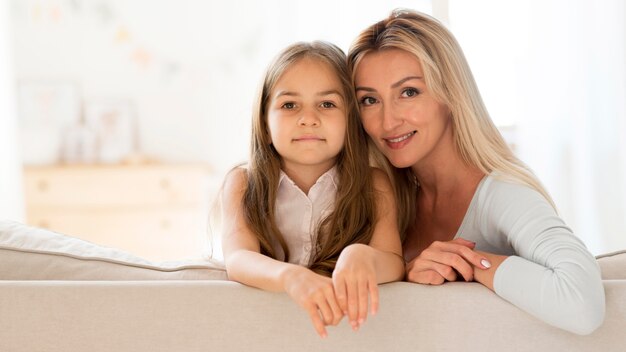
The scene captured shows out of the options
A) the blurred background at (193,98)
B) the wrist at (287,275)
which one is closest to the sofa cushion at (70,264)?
the wrist at (287,275)

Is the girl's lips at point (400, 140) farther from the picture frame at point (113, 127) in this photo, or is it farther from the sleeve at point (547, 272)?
the picture frame at point (113, 127)

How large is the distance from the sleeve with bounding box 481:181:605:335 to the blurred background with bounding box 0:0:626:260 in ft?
7.82

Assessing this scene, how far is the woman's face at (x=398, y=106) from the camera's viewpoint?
5.95 ft

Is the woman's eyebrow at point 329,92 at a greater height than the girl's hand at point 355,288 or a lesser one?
greater

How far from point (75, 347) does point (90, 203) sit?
12.0 feet

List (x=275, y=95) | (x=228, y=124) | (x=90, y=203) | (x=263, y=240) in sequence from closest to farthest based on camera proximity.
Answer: (x=263, y=240) → (x=275, y=95) → (x=90, y=203) → (x=228, y=124)

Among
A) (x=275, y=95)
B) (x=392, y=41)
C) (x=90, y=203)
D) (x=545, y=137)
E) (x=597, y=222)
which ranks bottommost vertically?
(x=90, y=203)

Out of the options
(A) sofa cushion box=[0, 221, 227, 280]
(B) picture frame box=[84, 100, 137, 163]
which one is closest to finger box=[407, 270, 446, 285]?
(A) sofa cushion box=[0, 221, 227, 280]

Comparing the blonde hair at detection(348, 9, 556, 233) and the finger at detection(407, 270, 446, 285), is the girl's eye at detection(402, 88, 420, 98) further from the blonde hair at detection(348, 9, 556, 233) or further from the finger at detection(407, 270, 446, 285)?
the finger at detection(407, 270, 446, 285)

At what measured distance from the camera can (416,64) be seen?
71.6 inches

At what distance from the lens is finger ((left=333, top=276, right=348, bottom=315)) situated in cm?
122

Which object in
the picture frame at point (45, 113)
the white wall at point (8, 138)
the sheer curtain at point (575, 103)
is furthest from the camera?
the picture frame at point (45, 113)

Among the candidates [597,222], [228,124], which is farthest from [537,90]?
[228,124]

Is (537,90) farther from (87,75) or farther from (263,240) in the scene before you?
(87,75)
